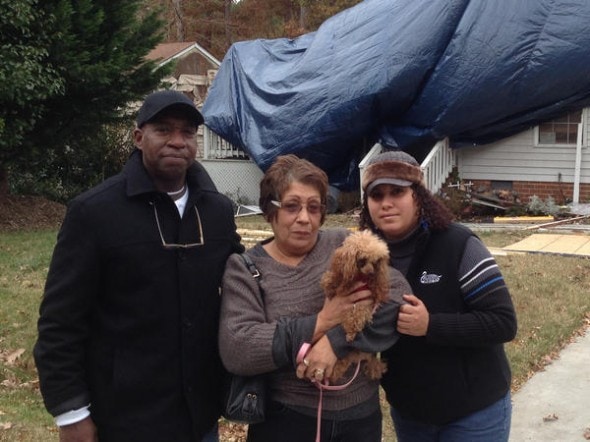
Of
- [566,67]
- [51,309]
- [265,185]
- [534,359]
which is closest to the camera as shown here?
[51,309]

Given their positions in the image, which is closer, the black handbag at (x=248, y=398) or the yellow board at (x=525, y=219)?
the black handbag at (x=248, y=398)

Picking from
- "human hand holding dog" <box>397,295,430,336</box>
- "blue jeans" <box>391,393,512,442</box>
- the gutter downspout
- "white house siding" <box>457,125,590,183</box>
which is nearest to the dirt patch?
"white house siding" <box>457,125,590,183</box>

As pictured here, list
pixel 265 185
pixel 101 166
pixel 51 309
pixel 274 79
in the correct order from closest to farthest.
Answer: pixel 51 309 → pixel 265 185 → pixel 274 79 → pixel 101 166

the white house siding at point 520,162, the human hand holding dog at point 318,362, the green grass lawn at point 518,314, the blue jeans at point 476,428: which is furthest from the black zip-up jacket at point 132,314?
the white house siding at point 520,162

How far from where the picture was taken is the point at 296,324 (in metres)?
2.31

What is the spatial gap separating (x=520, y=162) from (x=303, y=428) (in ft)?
41.4

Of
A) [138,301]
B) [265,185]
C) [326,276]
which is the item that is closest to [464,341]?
[326,276]

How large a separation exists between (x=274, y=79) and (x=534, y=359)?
10899mm

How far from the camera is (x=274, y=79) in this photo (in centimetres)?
1516

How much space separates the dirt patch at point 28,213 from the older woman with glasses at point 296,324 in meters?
11.7

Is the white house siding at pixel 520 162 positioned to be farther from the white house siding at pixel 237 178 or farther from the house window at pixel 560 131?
the white house siding at pixel 237 178

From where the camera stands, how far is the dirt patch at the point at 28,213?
13336 millimetres

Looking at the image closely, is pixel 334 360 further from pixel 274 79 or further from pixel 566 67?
pixel 274 79

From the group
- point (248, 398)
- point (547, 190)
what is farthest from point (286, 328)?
point (547, 190)
